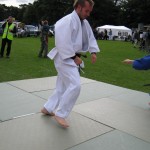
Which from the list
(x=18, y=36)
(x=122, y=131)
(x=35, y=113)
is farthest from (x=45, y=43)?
(x=18, y=36)

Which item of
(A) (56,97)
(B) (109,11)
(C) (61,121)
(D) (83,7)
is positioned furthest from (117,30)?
(C) (61,121)

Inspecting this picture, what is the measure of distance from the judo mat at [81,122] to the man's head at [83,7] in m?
1.71

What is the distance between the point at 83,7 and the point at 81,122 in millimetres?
1807

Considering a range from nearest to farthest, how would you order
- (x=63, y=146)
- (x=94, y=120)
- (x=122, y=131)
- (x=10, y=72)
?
(x=63, y=146) → (x=122, y=131) → (x=94, y=120) → (x=10, y=72)

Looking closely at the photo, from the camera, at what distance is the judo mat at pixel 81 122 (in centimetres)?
368

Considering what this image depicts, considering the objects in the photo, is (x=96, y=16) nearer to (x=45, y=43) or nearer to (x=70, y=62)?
(x=45, y=43)

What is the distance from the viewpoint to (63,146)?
359cm

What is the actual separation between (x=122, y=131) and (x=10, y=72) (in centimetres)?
532

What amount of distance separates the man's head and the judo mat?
1708 millimetres

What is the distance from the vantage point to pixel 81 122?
4.43 meters

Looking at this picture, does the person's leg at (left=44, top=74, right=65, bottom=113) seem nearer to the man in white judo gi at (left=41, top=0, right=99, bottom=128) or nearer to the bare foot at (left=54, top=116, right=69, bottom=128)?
the man in white judo gi at (left=41, top=0, right=99, bottom=128)

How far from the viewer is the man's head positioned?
3.94 meters

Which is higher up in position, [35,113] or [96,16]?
[96,16]

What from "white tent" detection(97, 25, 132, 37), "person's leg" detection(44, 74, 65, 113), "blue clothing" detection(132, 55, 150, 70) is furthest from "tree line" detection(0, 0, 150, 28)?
"person's leg" detection(44, 74, 65, 113)
